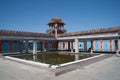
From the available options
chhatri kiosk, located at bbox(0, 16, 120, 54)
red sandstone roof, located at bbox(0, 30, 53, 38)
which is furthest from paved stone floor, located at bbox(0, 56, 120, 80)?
red sandstone roof, located at bbox(0, 30, 53, 38)

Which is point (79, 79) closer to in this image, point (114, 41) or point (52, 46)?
point (114, 41)

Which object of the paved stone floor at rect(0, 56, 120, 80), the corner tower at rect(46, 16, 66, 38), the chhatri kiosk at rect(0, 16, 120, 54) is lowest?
the paved stone floor at rect(0, 56, 120, 80)

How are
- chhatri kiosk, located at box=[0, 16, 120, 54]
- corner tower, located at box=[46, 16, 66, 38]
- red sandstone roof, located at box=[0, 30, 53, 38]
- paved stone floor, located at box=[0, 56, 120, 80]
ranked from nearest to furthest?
paved stone floor, located at box=[0, 56, 120, 80], red sandstone roof, located at box=[0, 30, 53, 38], chhatri kiosk, located at box=[0, 16, 120, 54], corner tower, located at box=[46, 16, 66, 38]

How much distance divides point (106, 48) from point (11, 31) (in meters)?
20.6

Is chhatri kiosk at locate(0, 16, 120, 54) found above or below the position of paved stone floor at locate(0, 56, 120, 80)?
above

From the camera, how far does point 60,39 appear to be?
94.2ft

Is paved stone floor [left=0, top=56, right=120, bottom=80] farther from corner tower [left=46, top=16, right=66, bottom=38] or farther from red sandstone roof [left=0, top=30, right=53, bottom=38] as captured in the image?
corner tower [left=46, top=16, right=66, bottom=38]

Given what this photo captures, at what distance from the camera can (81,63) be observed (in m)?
10.9

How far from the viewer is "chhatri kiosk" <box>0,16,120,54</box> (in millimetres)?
21763

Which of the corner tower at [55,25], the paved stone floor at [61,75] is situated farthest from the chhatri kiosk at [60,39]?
the paved stone floor at [61,75]

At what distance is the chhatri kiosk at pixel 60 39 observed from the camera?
857 inches

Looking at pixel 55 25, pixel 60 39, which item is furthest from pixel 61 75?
pixel 55 25

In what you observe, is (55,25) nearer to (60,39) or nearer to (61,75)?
(60,39)

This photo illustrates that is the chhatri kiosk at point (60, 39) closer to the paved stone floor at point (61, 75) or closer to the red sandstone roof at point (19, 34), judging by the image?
the red sandstone roof at point (19, 34)
